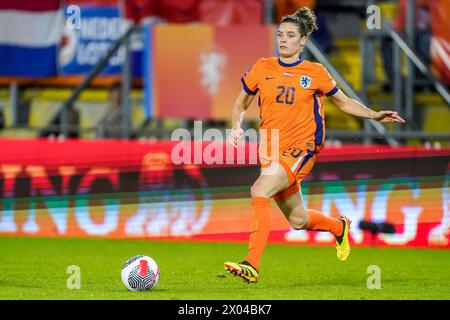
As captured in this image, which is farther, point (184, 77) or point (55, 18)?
point (55, 18)

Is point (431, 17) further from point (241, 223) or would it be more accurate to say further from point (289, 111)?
point (289, 111)

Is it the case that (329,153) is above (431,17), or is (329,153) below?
below

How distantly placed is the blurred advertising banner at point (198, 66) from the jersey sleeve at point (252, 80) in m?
6.13

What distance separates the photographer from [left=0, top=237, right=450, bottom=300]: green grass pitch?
1005 cm

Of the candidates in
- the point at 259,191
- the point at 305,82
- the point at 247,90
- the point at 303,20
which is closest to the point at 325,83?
the point at 305,82

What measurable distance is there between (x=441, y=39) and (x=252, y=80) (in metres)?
7.18

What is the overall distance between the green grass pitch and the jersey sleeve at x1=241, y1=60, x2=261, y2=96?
1.64 metres

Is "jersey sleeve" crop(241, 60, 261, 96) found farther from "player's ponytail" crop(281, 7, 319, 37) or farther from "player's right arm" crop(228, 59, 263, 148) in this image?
"player's ponytail" crop(281, 7, 319, 37)

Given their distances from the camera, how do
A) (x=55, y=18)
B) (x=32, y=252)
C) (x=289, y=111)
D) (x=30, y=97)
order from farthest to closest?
(x=30, y=97), (x=55, y=18), (x=32, y=252), (x=289, y=111)

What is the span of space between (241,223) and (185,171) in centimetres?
95

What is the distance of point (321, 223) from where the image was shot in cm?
1119

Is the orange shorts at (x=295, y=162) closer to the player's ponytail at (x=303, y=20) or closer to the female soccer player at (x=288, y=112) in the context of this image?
the female soccer player at (x=288, y=112)
